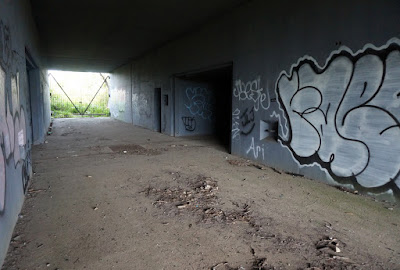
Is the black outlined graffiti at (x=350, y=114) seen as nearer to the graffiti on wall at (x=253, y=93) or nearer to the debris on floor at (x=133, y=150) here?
the graffiti on wall at (x=253, y=93)

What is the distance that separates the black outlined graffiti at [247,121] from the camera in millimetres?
6535

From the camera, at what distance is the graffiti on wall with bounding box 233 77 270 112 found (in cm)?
611

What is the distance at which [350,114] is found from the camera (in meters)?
4.37

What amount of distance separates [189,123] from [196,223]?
26.6 ft

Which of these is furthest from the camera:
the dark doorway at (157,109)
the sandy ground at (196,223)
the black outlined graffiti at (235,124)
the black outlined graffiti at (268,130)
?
the dark doorway at (157,109)

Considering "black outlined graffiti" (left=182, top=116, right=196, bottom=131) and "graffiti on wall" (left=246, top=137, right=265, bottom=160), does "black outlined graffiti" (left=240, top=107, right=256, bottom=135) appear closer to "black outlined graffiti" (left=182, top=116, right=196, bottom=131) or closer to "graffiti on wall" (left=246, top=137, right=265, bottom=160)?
"graffiti on wall" (left=246, top=137, right=265, bottom=160)

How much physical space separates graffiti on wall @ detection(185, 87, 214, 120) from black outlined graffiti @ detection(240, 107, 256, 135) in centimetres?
449

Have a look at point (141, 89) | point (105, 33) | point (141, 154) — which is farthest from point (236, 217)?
point (141, 89)

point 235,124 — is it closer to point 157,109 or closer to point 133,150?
point 133,150

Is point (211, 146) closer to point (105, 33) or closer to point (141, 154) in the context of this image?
point (141, 154)

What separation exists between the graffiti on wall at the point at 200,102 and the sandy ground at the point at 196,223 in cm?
581

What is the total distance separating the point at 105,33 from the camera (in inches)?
381

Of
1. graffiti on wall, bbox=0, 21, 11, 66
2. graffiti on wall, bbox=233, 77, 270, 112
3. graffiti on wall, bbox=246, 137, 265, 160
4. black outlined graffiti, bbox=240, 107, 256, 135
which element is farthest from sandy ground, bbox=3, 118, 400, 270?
graffiti on wall, bbox=0, 21, 11, 66

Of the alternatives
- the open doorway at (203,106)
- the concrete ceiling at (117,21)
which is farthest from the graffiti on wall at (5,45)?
the open doorway at (203,106)
